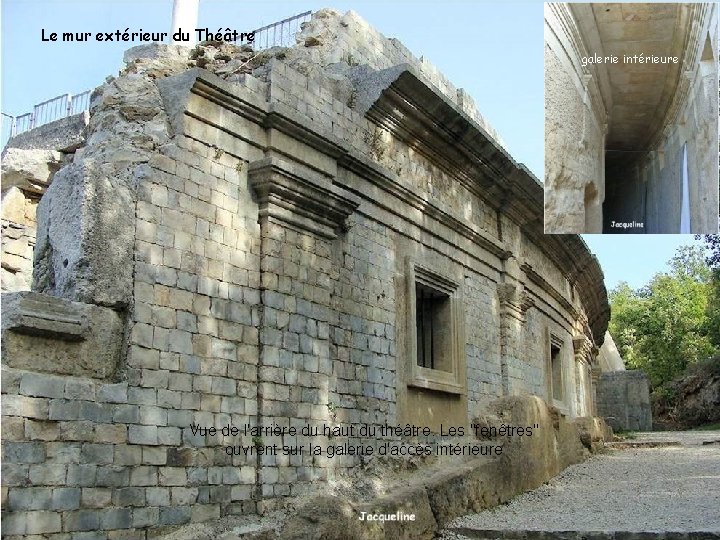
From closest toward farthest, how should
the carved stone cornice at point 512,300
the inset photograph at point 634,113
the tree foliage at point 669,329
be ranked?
1. the inset photograph at point 634,113
2. the carved stone cornice at point 512,300
3. the tree foliage at point 669,329

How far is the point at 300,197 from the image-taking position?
7355mm

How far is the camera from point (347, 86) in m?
8.73

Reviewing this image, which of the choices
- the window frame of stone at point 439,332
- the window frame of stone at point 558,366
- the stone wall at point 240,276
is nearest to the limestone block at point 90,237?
the stone wall at point 240,276

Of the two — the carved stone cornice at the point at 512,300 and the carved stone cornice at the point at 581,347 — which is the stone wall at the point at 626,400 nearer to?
the carved stone cornice at the point at 581,347

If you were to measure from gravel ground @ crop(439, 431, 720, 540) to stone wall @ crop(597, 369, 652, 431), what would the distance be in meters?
14.4

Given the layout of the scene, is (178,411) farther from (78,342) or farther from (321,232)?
(321,232)

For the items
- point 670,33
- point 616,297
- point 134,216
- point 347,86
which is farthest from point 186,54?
point 616,297

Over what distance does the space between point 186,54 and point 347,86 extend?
1787 millimetres

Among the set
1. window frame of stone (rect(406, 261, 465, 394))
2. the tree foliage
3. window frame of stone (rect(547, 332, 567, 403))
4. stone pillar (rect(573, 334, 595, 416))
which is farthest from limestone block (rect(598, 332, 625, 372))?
window frame of stone (rect(406, 261, 465, 394))

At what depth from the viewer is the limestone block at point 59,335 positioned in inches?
197

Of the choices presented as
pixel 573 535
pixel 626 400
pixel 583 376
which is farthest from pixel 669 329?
pixel 573 535

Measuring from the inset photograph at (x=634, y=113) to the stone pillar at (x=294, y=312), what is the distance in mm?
3772

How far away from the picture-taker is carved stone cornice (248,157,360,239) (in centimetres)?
702

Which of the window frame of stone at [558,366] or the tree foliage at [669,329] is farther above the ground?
the tree foliage at [669,329]
